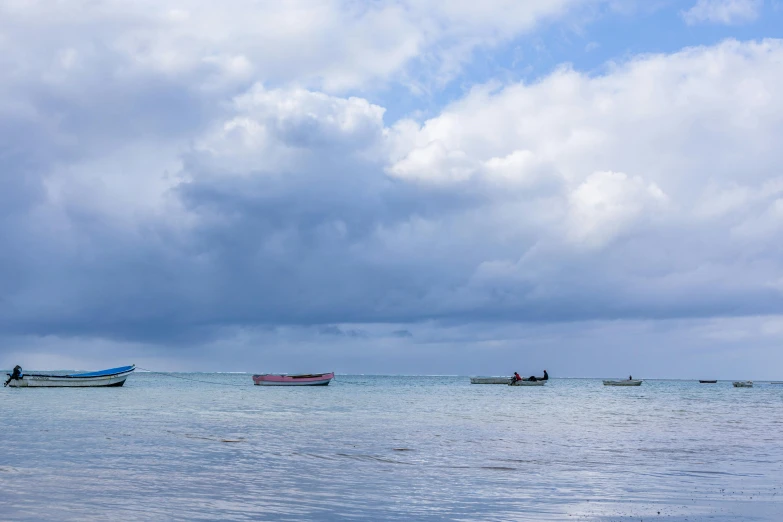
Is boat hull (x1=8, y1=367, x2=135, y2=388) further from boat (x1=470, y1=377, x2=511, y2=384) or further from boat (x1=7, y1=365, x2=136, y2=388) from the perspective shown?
boat (x1=470, y1=377, x2=511, y2=384)

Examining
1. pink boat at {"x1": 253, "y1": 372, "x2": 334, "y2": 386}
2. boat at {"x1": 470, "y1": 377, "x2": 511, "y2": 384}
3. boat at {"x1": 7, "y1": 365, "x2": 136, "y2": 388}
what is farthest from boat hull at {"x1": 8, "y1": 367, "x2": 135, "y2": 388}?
boat at {"x1": 470, "y1": 377, "x2": 511, "y2": 384}

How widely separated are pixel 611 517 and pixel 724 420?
4525cm

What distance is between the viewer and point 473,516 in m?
16.6

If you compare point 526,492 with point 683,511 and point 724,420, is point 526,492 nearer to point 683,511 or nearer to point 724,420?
point 683,511

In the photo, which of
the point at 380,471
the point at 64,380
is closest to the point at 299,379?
the point at 64,380

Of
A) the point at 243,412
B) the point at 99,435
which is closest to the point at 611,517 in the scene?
Answer: the point at 99,435

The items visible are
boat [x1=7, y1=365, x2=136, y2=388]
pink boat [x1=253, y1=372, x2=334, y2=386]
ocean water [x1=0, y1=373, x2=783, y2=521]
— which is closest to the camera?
ocean water [x1=0, y1=373, x2=783, y2=521]

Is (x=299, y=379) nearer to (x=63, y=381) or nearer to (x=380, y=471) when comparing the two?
(x=63, y=381)

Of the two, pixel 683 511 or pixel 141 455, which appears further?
pixel 141 455

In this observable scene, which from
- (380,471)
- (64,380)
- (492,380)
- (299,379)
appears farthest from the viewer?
(492,380)

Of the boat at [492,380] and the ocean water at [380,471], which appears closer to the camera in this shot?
the ocean water at [380,471]

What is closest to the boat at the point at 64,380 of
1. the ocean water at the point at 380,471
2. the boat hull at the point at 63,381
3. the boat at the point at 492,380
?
the boat hull at the point at 63,381

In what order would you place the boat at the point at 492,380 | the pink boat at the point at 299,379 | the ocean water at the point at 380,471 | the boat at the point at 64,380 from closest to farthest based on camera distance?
the ocean water at the point at 380,471
the boat at the point at 64,380
the pink boat at the point at 299,379
the boat at the point at 492,380

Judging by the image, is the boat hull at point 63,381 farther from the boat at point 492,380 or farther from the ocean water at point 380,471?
the boat at point 492,380
